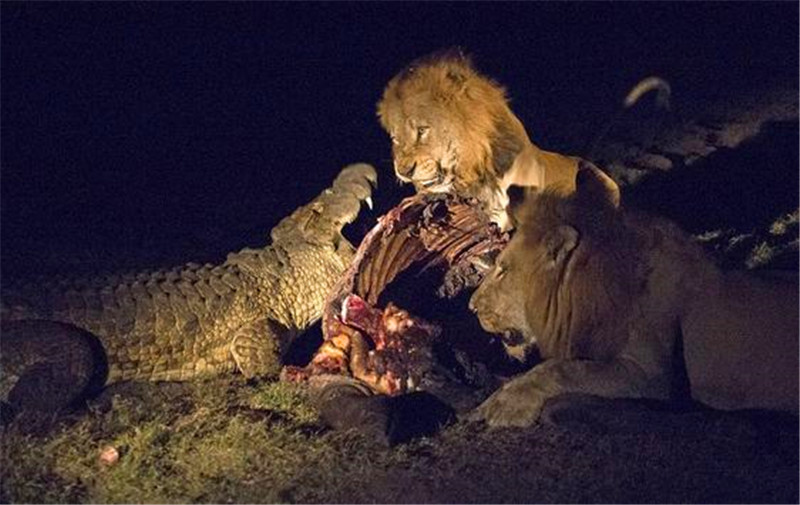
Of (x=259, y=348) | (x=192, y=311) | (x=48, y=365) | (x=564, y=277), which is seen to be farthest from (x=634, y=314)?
(x=48, y=365)

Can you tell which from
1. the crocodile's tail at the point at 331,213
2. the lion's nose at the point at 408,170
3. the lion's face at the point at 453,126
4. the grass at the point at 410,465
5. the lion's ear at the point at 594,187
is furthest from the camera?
the crocodile's tail at the point at 331,213

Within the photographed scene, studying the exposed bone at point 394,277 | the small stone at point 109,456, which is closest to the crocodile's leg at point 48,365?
the small stone at point 109,456

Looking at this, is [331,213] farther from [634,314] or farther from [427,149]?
[634,314]

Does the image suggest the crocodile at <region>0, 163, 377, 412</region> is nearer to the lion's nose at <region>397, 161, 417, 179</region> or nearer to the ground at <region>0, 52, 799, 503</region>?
the ground at <region>0, 52, 799, 503</region>

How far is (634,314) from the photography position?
471cm

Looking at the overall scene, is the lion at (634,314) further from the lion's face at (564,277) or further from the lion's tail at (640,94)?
the lion's tail at (640,94)

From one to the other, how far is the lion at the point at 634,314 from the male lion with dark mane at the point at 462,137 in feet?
4.25

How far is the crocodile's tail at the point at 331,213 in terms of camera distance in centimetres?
744

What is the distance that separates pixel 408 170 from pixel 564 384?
201 centimetres

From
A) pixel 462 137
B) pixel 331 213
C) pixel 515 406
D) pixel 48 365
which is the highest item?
pixel 462 137

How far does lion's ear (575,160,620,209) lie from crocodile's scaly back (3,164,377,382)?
6.44ft

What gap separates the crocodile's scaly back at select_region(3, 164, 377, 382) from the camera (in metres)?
6.39

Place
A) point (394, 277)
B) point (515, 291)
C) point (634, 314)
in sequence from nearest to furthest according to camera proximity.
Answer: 1. point (634, 314)
2. point (515, 291)
3. point (394, 277)

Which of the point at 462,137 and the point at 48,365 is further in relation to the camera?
the point at 462,137
